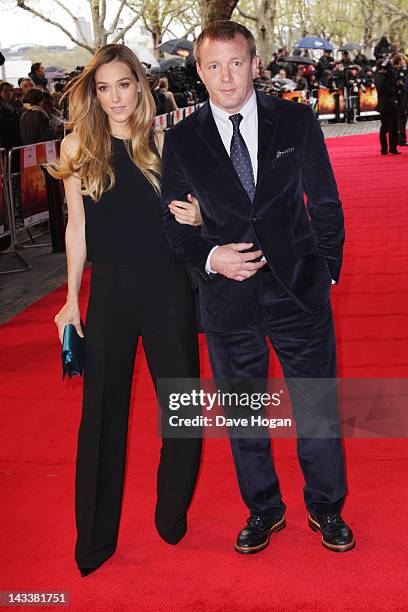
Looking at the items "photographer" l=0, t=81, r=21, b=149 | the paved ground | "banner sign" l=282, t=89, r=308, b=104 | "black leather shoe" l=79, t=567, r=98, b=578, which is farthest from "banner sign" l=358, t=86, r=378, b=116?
"black leather shoe" l=79, t=567, r=98, b=578

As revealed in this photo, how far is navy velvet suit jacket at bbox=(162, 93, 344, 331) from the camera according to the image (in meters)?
3.53

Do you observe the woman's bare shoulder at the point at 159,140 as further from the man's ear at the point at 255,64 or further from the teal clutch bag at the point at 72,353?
the teal clutch bag at the point at 72,353

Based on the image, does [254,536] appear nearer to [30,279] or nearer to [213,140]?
[213,140]

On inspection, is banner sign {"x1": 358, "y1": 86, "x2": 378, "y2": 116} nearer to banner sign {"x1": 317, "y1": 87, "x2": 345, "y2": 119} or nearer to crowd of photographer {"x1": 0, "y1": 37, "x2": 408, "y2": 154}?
crowd of photographer {"x1": 0, "y1": 37, "x2": 408, "y2": 154}

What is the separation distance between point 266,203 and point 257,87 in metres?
18.4

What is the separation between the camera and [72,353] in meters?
3.70

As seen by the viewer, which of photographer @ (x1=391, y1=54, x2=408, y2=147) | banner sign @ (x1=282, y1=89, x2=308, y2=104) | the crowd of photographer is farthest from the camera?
banner sign @ (x1=282, y1=89, x2=308, y2=104)

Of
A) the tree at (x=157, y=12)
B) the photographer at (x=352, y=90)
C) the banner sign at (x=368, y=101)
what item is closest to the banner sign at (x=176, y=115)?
the photographer at (x=352, y=90)

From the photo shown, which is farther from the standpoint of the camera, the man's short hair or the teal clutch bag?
the teal clutch bag

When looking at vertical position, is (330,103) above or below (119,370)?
below

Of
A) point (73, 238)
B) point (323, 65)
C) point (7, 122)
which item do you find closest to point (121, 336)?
point (73, 238)

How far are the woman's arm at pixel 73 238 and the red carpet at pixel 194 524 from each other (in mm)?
967

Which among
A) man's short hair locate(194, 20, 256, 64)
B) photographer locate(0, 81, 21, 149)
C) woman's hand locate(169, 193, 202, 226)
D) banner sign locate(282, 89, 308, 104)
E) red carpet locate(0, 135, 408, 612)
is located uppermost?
man's short hair locate(194, 20, 256, 64)

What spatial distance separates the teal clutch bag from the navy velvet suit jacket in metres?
0.52
